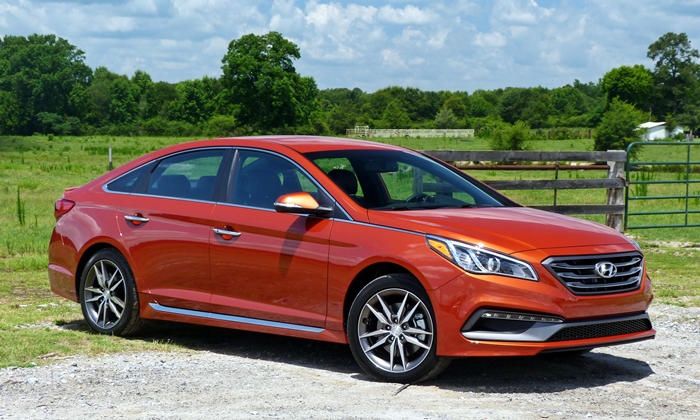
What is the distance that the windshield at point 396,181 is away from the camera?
669 cm

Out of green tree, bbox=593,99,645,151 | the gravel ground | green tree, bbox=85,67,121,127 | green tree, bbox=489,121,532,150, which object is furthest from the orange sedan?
green tree, bbox=85,67,121,127

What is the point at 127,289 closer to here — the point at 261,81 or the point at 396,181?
the point at 396,181

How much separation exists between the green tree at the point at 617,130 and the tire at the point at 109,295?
2697 inches

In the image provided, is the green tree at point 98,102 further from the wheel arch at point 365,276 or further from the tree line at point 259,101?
the wheel arch at point 365,276

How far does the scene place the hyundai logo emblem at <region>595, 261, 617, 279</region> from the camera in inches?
232

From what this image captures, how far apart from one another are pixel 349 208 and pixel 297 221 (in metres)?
0.40

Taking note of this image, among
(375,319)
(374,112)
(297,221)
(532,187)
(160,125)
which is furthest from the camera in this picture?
(374,112)

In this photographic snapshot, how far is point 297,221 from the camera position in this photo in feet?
21.5

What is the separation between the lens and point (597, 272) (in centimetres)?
589

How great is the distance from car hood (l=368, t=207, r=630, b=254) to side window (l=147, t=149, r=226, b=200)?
155 cm

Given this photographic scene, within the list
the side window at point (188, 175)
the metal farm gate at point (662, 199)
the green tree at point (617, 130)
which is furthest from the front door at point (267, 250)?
the green tree at point (617, 130)

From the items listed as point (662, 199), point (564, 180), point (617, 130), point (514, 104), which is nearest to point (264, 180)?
point (564, 180)

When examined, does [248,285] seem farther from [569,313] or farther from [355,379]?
[569,313]

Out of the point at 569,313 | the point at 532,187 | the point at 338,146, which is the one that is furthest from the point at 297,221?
the point at 532,187
